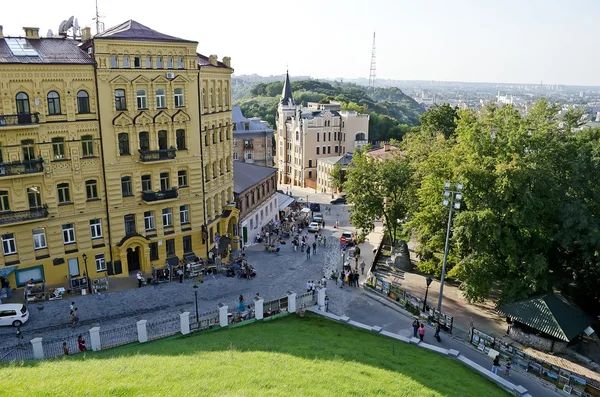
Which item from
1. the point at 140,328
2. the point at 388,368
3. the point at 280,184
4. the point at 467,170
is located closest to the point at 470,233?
the point at 467,170

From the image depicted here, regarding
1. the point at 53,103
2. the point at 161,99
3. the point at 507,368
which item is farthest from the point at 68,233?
the point at 507,368

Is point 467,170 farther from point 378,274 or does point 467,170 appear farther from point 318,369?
point 318,369

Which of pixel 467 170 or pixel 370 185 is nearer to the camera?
pixel 467 170

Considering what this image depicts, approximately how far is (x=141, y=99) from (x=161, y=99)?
1.42 meters

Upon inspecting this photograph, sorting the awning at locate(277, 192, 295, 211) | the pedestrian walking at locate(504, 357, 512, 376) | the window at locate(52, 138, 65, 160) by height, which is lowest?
the awning at locate(277, 192, 295, 211)

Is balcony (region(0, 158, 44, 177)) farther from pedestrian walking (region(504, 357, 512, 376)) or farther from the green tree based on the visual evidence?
pedestrian walking (region(504, 357, 512, 376))

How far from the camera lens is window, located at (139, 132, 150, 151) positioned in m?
33.8

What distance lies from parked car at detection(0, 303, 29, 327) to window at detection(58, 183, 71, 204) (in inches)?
327

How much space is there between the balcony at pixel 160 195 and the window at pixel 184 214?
6.03 feet

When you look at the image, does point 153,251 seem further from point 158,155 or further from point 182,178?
point 158,155

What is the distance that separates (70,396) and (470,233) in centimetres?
2321

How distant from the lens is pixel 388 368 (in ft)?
65.9

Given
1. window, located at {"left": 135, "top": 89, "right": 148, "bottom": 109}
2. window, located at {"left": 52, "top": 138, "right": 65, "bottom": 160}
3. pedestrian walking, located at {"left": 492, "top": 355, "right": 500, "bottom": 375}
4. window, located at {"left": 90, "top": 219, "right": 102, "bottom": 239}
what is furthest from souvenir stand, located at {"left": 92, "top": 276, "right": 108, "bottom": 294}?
pedestrian walking, located at {"left": 492, "top": 355, "right": 500, "bottom": 375}

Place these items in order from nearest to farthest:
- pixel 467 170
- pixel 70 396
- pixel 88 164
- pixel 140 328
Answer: pixel 70 396 → pixel 140 328 → pixel 467 170 → pixel 88 164
